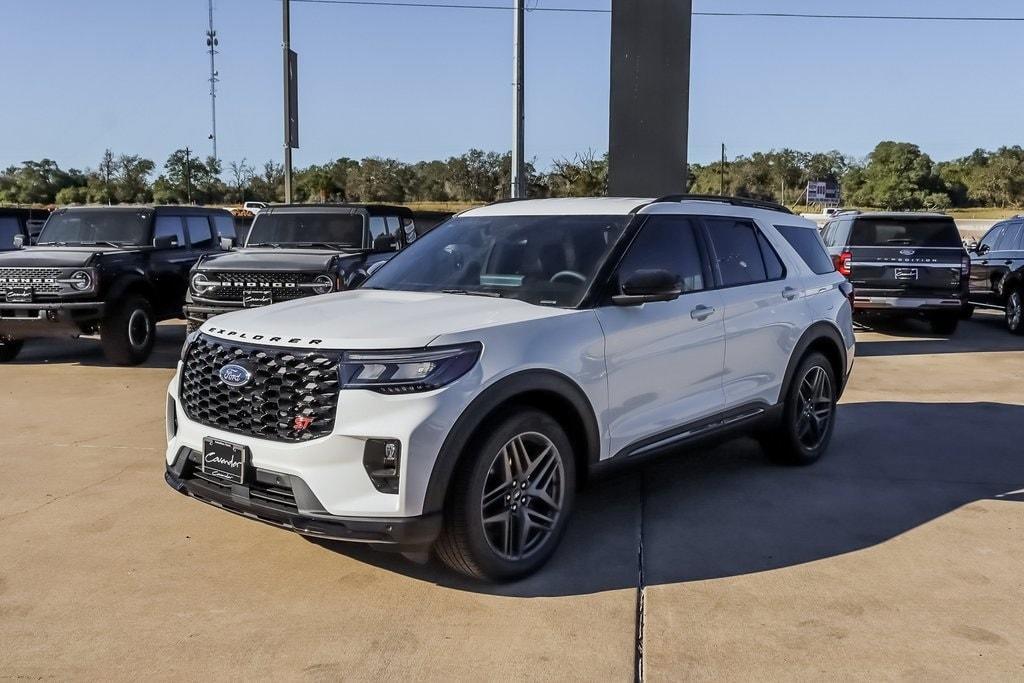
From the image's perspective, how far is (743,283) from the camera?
5.67 meters

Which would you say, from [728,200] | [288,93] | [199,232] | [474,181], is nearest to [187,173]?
[474,181]

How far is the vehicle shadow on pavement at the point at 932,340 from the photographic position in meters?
12.2

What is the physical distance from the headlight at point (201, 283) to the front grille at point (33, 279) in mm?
1549

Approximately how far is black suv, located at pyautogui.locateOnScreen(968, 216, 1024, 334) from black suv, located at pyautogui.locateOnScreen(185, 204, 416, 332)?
910 cm

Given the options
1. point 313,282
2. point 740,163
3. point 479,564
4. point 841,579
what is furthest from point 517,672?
point 740,163

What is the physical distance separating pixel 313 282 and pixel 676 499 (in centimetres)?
520

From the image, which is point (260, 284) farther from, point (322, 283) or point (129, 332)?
point (129, 332)

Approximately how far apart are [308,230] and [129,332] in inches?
90.6

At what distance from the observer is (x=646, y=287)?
4.53 meters

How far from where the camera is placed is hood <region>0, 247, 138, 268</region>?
10.1 meters

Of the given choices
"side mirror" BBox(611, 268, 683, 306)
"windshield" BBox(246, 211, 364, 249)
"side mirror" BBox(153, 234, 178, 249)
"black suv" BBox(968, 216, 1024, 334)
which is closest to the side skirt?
"side mirror" BBox(611, 268, 683, 306)

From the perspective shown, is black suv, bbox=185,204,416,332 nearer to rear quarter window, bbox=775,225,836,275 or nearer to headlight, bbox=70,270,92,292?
headlight, bbox=70,270,92,292

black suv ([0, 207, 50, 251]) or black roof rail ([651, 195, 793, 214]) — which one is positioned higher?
black roof rail ([651, 195, 793, 214])

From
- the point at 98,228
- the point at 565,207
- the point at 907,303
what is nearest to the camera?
the point at 565,207
